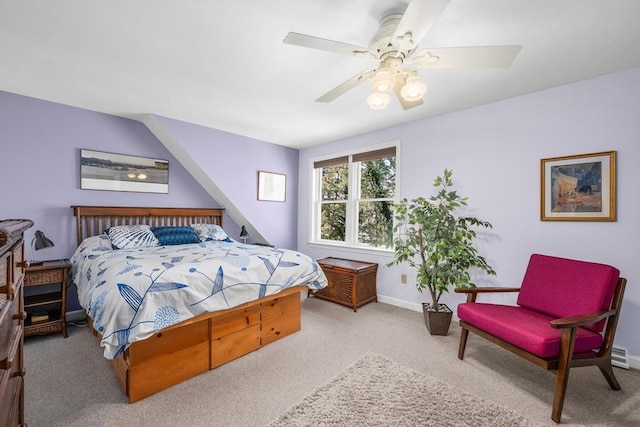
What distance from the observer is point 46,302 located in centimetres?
268

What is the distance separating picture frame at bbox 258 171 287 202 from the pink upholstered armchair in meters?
3.22

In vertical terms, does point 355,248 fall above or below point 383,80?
below

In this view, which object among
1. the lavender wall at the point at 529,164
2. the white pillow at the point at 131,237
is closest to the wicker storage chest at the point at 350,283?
the lavender wall at the point at 529,164

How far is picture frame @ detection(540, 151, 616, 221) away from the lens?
239 centimetres

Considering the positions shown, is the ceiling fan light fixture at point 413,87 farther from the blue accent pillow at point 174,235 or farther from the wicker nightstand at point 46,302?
the wicker nightstand at point 46,302

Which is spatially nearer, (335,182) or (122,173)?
(122,173)

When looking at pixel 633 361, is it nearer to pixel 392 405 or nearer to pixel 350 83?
pixel 392 405

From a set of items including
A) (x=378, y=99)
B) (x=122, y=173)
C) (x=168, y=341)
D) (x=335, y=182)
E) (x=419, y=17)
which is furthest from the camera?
(x=335, y=182)

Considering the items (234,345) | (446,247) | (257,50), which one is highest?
(257,50)

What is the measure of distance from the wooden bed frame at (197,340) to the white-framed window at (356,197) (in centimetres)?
177

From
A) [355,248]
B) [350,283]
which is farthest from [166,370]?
[355,248]

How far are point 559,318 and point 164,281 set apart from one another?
2.89m

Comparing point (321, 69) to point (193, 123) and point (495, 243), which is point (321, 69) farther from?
point (495, 243)

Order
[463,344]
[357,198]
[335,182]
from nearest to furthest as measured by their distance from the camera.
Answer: [463,344], [357,198], [335,182]
